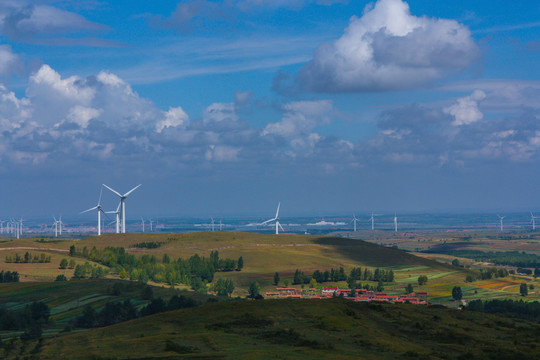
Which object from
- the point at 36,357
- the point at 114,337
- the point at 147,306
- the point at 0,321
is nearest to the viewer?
the point at 36,357

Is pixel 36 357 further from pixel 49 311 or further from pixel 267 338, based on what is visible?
pixel 49 311

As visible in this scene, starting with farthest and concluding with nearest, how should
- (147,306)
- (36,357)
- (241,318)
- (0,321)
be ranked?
(147,306), (0,321), (241,318), (36,357)

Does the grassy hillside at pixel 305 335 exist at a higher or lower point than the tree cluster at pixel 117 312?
higher

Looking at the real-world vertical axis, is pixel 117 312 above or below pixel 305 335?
below

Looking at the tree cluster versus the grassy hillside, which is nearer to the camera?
the grassy hillside

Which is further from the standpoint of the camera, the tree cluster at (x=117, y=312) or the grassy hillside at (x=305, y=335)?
the tree cluster at (x=117, y=312)

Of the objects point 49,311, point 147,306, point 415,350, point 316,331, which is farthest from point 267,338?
point 49,311

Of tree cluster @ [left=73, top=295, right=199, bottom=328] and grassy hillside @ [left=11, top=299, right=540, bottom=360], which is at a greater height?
grassy hillside @ [left=11, top=299, right=540, bottom=360]

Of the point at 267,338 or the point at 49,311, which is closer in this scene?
the point at 267,338
